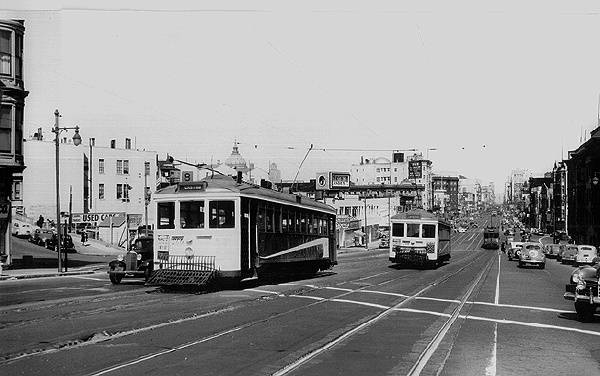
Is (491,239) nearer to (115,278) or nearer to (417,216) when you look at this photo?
(417,216)

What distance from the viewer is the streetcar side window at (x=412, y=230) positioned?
40469 millimetres

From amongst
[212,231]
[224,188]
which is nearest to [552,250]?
[224,188]

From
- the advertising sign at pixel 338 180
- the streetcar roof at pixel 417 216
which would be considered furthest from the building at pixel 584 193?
the streetcar roof at pixel 417 216

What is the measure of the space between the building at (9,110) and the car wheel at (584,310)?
90.7ft

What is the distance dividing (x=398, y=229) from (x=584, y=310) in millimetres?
25361

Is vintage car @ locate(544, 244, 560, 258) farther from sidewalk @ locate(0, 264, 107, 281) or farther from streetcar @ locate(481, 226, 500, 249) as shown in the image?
sidewalk @ locate(0, 264, 107, 281)

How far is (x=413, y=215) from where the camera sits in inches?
1598

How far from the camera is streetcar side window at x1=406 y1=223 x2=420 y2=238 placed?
40.5m

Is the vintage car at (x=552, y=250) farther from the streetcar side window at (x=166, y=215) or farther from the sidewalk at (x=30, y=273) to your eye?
the streetcar side window at (x=166, y=215)

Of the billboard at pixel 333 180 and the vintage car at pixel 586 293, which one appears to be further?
the billboard at pixel 333 180

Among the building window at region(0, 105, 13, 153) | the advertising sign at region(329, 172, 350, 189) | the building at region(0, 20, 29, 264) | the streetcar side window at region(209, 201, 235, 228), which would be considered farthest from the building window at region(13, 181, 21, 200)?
the advertising sign at region(329, 172, 350, 189)

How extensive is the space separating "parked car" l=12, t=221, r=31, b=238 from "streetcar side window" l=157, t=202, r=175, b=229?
46.8 metres

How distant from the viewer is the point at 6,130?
1348 inches

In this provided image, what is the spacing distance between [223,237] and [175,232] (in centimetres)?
168
